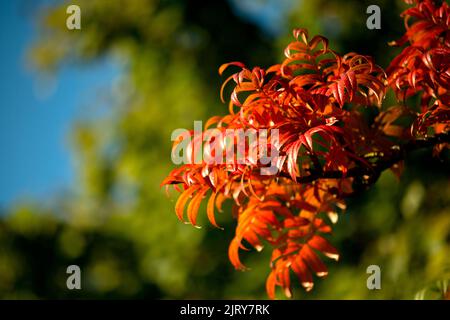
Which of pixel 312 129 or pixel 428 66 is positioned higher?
pixel 428 66

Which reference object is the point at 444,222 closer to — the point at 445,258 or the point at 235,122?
the point at 445,258

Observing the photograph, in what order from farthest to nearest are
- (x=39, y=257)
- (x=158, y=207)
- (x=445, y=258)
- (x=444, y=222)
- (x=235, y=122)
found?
(x=39, y=257)
(x=158, y=207)
(x=444, y=222)
(x=445, y=258)
(x=235, y=122)

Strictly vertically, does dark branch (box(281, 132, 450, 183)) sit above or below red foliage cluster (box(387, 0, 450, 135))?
below

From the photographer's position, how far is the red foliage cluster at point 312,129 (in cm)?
111

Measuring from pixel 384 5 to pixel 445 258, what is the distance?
207cm

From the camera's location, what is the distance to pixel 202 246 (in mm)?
3998

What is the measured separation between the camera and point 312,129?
1046mm

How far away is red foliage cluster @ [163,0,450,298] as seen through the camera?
1.11m

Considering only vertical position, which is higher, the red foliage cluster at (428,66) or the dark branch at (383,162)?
the red foliage cluster at (428,66)

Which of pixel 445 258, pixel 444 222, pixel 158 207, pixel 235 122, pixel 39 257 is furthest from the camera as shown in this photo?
pixel 39 257

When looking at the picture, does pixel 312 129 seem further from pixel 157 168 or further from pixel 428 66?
pixel 157 168

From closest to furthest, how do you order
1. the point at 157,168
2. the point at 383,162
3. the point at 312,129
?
1. the point at 312,129
2. the point at 383,162
3. the point at 157,168

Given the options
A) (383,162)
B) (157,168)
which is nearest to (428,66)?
(383,162)
